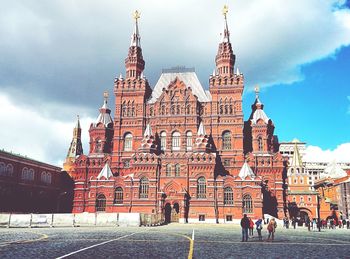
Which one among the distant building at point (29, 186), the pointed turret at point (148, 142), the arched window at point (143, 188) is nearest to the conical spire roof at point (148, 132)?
the pointed turret at point (148, 142)

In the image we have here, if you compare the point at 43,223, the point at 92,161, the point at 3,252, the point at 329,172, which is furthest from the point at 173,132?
the point at 329,172

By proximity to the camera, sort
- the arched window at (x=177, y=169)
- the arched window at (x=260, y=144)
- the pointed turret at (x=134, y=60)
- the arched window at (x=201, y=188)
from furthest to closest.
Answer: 1. the pointed turret at (x=134, y=60)
2. the arched window at (x=260, y=144)
3. the arched window at (x=177, y=169)
4. the arched window at (x=201, y=188)

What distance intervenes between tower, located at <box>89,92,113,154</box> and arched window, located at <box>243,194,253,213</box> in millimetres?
28433

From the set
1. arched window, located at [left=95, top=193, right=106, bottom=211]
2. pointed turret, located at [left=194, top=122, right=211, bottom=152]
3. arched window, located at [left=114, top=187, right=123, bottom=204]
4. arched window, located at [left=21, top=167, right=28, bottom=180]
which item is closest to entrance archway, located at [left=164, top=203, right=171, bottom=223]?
arched window, located at [left=114, top=187, right=123, bottom=204]

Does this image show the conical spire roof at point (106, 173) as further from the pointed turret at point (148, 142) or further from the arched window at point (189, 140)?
the arched window at point (189, 140)

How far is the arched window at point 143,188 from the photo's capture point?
59094 millimetres

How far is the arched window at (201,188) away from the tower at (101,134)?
20.8 metres

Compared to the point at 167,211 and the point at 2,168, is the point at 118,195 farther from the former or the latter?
the point at 2,168

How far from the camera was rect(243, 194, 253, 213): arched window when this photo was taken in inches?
2206

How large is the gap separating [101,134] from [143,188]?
1562 centimetres

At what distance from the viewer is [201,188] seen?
5806 centimetres

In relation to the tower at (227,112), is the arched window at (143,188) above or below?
below

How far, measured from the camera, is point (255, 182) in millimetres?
56531

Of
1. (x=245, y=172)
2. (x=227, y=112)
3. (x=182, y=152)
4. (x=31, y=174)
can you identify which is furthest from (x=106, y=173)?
(x=227, y=112)
